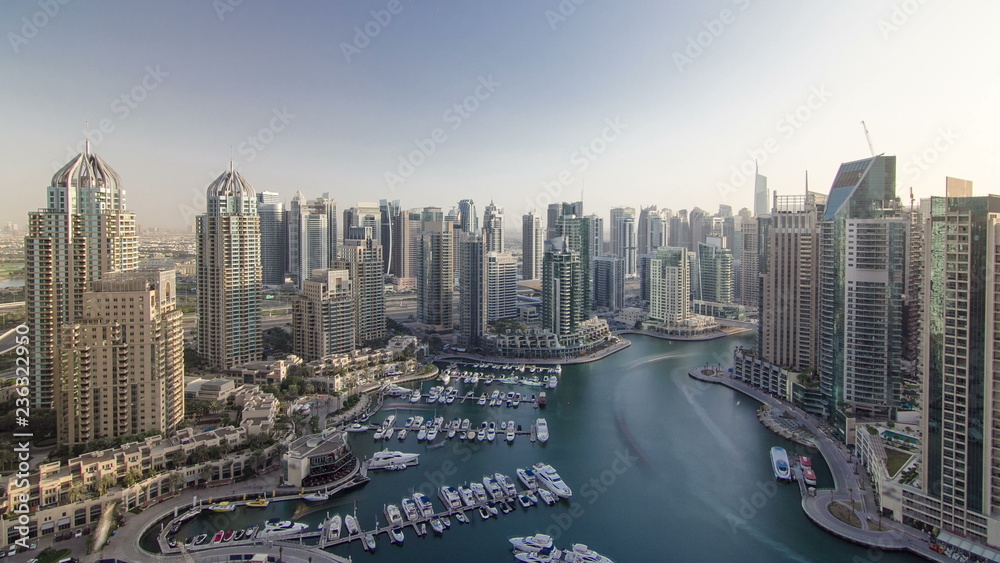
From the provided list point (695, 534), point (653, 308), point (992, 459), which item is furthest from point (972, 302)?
point (653, 308)

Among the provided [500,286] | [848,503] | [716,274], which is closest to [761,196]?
[716,274]

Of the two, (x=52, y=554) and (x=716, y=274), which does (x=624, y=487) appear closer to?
(x=52, y=554)

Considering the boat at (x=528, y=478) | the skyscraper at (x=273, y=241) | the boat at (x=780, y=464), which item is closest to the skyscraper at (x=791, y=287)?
the boat at (x=780, y=464)

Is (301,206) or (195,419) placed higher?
(301,206)

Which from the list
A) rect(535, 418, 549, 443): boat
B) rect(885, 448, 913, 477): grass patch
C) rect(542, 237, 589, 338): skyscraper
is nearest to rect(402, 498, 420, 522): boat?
rect(535, 418, 549, 443): boat

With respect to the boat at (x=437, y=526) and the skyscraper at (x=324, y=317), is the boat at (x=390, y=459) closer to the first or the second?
the boat at (x=437, y=526)

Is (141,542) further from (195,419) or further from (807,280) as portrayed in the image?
(807,280)
